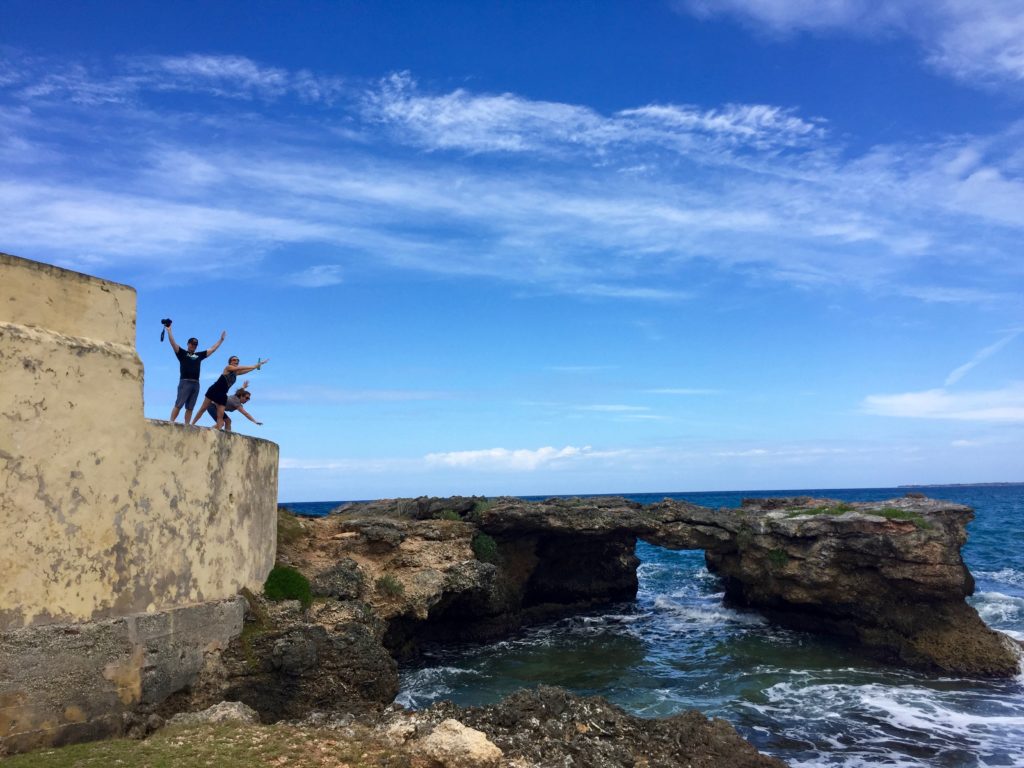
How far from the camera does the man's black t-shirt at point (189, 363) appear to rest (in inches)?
443

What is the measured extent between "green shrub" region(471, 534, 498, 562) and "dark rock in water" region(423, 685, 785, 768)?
405 inches

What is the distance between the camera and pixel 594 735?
908 cm

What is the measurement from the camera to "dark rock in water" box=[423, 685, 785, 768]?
8.58 metres

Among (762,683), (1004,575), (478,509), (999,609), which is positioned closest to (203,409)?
(478,509)

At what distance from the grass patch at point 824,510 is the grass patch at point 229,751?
53.4ft

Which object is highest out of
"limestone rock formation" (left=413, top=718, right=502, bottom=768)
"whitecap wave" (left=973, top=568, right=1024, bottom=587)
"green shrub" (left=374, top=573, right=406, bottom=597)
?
"green shrub" (left=374, top=573, right=406, bottom=597)

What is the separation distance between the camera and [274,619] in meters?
11.2

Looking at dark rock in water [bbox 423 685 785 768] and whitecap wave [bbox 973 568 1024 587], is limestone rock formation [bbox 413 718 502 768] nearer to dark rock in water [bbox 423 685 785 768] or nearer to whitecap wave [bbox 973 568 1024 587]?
dark rock in water [bbox 423 685 785 768]

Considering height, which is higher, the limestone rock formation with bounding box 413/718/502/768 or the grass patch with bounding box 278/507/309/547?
the grass patch with bounding box 278/507/309/547

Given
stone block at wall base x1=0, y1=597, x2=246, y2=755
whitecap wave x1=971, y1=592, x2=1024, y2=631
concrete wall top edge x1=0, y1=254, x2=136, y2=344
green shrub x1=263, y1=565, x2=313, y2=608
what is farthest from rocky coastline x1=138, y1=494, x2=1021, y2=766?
whitecap wave x1=971, y1=592, x2=1024, y2=631

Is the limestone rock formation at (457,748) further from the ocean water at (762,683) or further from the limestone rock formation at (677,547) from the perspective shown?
the ocean water at (762,683)

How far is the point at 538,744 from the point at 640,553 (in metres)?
47.5

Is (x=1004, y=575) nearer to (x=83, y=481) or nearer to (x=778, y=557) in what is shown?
(x=778, y=557)

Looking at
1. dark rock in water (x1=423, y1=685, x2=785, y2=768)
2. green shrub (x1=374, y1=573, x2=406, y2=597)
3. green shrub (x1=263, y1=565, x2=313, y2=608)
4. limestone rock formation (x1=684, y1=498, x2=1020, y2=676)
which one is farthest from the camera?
limestone rock formation (x1=684, y1=498, x2=1020, y2=676)
